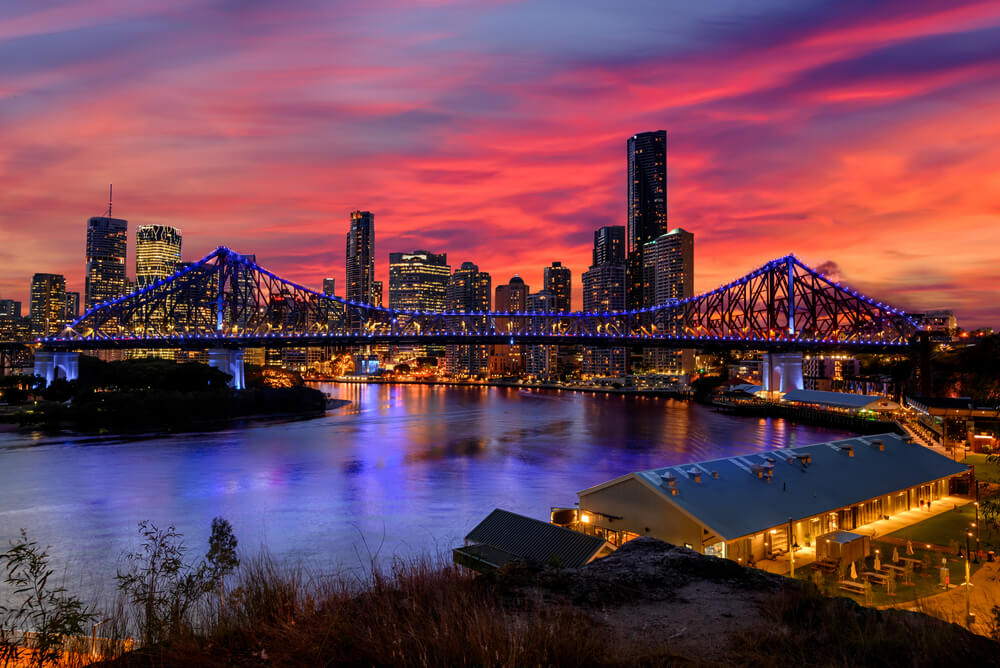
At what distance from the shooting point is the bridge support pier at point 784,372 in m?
108

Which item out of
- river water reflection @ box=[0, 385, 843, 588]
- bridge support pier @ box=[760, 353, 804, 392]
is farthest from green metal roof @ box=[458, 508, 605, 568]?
bridge support pier @ box=[760, 353, 804, 392]

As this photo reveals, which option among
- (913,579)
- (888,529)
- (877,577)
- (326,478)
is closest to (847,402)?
(888,529)

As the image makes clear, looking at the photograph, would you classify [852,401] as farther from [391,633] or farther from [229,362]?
[229,362]

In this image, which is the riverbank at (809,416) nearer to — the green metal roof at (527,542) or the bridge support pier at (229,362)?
the green metal roof at (527,542)

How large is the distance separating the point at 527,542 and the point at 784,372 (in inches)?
3944

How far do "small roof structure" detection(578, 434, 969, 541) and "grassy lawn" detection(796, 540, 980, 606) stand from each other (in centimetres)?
246

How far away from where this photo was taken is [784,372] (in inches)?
4262

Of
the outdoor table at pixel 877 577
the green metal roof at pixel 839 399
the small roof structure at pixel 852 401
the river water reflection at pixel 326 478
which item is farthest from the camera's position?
the green metal roof at pixel 839 399

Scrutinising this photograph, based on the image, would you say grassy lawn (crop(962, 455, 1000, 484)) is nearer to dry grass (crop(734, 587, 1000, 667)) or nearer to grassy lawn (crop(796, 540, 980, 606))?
grassy lawn (crop(796, 540, 980, 606))

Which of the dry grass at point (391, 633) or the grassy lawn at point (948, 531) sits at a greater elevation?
the dry grass at point (391, 633)

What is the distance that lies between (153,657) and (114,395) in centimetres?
8104

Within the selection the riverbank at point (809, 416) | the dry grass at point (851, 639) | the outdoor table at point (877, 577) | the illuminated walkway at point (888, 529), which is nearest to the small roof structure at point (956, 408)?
the riverbank at point (809, 416)

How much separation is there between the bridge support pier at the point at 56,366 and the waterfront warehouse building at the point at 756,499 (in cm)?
→ 10261

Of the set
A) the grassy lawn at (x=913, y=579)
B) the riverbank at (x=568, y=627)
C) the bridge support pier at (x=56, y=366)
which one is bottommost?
the grassy lawn at (x=913, y=579)
